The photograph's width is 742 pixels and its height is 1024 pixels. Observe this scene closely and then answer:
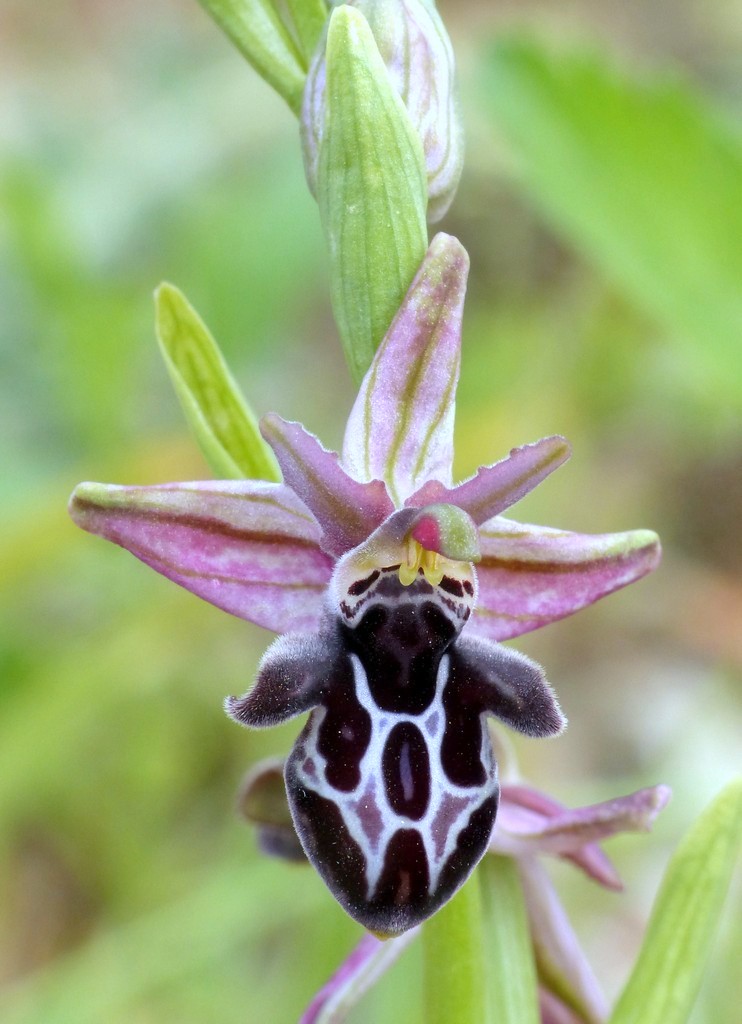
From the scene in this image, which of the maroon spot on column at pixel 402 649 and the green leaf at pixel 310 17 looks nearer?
the maroon spot on column at pixel 402 649

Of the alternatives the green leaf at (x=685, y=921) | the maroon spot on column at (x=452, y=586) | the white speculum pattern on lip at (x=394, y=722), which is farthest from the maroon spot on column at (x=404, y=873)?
the green leaf at (x=685, y=921)

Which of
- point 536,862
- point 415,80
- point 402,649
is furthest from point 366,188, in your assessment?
point 536,862

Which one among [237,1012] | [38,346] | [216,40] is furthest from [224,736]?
[216,40]

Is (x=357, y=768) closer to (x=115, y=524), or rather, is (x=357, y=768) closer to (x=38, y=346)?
(x=115, y=524)

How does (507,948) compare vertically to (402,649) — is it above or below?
below

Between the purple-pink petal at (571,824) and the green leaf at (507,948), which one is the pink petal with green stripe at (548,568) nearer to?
the purple-pink petal at (571,824)

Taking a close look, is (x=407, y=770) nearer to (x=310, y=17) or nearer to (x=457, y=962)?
(x=457, y=962)
